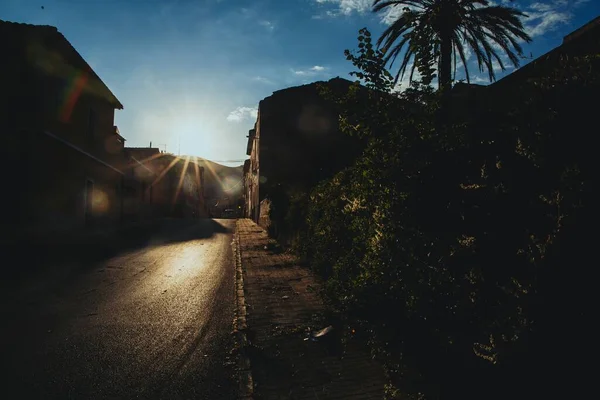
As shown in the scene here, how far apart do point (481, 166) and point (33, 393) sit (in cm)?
442

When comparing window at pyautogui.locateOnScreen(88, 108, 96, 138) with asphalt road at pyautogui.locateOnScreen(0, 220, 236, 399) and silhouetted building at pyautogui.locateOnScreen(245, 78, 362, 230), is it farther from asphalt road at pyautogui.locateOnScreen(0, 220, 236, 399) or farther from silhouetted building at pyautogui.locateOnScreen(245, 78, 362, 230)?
asphalt road at pyautogui.locateOnScreen(0, 220, 236, 399)

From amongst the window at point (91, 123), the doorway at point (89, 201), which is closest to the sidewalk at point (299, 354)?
the doorway at point (89, 201)

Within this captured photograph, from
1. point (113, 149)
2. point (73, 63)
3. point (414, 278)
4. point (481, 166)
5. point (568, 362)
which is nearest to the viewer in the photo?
point (568, 362)

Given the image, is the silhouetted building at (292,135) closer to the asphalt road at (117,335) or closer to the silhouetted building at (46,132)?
the silhouetted building at (46,132)

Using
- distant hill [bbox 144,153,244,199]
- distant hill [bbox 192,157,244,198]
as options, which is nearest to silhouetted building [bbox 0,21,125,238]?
distant hill [bbox 144,153,244,199]

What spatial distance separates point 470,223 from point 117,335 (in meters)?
4.78

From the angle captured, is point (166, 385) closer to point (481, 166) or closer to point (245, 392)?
point (245, 392)

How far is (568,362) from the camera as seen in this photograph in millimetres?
2250

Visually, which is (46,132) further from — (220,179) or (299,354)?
(220,179)

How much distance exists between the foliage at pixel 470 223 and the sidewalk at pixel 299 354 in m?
0.42

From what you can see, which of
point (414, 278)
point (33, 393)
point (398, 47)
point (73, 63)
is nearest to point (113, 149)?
point (73, 63)

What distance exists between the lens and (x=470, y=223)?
300 centimetres

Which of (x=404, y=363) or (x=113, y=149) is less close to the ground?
(x=113, y=149)

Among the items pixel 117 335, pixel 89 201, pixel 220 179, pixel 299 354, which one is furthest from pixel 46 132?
pixel 220 179
